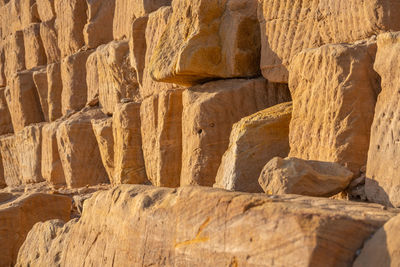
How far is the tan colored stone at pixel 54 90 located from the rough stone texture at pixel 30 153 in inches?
10.4

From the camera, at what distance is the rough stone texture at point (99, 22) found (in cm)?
839

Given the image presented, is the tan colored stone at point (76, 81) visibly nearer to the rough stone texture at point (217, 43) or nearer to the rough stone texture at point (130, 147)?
the rough stone texture at point (130, 147)

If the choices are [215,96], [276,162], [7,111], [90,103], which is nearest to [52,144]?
[90,103]

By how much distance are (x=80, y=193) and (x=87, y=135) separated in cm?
91

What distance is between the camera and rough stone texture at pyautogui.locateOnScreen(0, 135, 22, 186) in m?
10.5

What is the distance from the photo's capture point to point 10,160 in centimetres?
1070

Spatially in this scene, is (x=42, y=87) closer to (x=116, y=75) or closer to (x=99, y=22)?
(x=99, y=22)

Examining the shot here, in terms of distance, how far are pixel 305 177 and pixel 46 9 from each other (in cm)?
722

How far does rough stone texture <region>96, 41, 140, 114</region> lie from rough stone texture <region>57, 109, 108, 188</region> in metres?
0.41

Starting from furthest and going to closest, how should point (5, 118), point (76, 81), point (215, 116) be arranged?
point (5, 118), point (76, 81), point (215, 116)

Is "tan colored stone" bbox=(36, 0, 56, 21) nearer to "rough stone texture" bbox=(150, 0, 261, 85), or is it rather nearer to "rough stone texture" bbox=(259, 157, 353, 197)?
"rough stone texture" bbox=(150, 0, 261, 85)

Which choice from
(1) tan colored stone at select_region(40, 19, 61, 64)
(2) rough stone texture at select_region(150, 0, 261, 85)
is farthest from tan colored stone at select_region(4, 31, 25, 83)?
(2) rough stone texture at select_region(150, 0, 261, 85)

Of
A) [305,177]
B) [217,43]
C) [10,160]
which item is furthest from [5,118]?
[305,177]

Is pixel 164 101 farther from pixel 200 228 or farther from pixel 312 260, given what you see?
pixel 312 260
